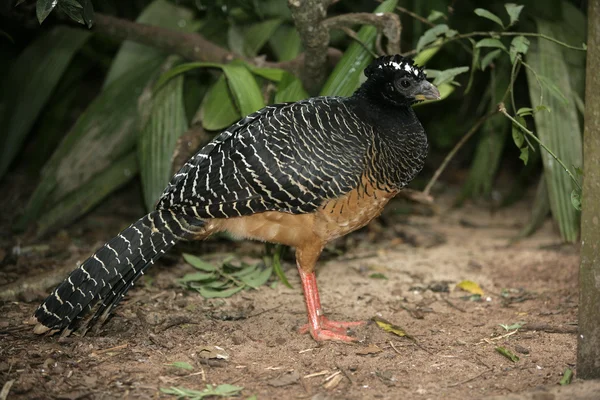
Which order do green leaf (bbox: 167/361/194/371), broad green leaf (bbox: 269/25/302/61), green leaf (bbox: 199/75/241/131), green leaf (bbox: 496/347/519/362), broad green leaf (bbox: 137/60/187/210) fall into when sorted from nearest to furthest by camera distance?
1. green leaf (bbox: 167/361/194/371)
2. green leaf (bbox: 496/347/519/362)
3. green leaf (bbox: 199/75/241/131)
4. broad green leaf (bbox: 137/60/187/210)
5. broad green leaf (bbox: 269/25/302/61)

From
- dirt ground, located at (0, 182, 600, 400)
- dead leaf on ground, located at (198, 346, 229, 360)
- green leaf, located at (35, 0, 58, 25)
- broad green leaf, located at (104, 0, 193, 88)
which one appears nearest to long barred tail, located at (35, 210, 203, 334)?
dirt ground, located at (0, 182, 600, 400)

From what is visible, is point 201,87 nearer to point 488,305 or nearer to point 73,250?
point 73,250

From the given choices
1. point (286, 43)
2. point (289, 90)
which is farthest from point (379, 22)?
point (286, 43)

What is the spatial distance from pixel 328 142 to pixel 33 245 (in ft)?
10.1

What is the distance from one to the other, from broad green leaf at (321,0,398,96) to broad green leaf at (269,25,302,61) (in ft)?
2.57

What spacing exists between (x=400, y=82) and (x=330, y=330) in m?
1.69

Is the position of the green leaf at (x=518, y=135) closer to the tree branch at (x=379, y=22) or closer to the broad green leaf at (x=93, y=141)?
the tree branch at (x=379, y=22)

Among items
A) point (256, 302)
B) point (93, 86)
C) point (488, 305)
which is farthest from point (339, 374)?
point (93, 86)

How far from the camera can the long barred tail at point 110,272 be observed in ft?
13.2

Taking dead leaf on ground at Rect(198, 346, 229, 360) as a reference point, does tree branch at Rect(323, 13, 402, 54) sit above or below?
above

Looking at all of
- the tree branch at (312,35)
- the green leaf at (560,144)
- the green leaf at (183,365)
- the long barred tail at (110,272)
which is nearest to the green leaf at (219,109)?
the tree branch at (312,35)

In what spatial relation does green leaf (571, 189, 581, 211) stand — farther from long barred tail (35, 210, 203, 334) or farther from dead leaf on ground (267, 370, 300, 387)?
long barred tail (35, 210, 203, 334)

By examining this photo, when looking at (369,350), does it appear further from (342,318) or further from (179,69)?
(179,69)

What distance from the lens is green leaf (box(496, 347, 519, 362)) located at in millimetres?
3885
